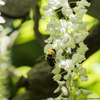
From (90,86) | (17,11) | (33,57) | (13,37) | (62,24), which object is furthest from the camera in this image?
(33,57)

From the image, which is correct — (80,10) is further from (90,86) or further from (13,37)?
(90,86)

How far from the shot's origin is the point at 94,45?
38.5 inches

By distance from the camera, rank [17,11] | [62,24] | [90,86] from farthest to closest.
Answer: [90,86] → [17,11] → [62,24]

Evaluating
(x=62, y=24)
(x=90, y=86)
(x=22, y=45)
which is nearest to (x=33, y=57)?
(x=22, y=45)

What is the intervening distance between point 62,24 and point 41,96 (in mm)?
802

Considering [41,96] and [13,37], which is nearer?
[41,96]

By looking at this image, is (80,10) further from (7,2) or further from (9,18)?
(9,18)

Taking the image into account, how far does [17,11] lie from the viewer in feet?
3.27

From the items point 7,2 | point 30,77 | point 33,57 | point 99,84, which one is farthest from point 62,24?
point 33,57

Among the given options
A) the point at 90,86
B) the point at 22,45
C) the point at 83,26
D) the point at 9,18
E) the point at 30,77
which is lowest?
the point at 90,86

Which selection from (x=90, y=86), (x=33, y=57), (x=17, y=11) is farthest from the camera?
(x=33, y=57)

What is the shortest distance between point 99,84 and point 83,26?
1207 mm

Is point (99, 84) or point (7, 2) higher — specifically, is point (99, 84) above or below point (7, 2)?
below

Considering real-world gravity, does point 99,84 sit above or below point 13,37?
below
